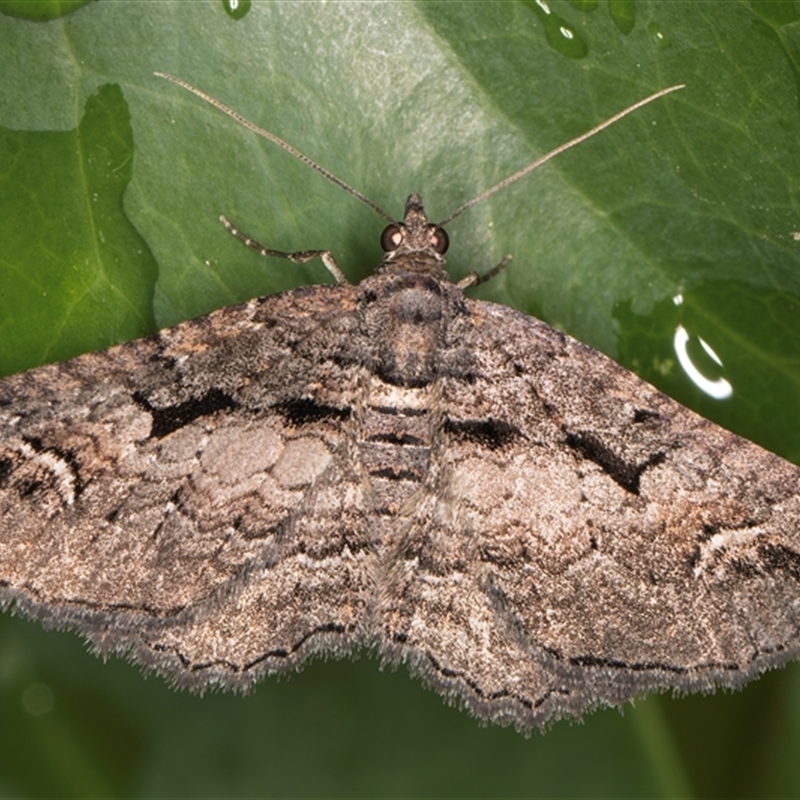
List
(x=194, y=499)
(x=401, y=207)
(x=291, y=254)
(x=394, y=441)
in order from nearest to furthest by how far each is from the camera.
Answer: (x=194, y=499) < (x=394, y=441) < (x=291, y=254) < (x=401, y=207)

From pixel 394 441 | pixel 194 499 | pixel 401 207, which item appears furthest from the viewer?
pixel 401 207

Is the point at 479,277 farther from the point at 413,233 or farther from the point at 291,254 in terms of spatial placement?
the point at 291,254

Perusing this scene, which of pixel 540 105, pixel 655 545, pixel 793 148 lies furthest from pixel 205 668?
pixel 793 148

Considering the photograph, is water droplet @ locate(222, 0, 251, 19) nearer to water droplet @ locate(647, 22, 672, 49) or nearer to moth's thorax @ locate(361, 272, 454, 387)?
moth's thorax @ locate(361, 272, 454, 387)

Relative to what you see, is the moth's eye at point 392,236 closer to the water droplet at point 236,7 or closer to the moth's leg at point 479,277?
the moth's leg at point 479,277

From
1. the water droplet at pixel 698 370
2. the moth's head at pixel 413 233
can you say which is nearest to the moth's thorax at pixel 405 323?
the moth's head at pixel 413 233

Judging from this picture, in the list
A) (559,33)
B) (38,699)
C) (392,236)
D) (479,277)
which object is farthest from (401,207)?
(38,699)
